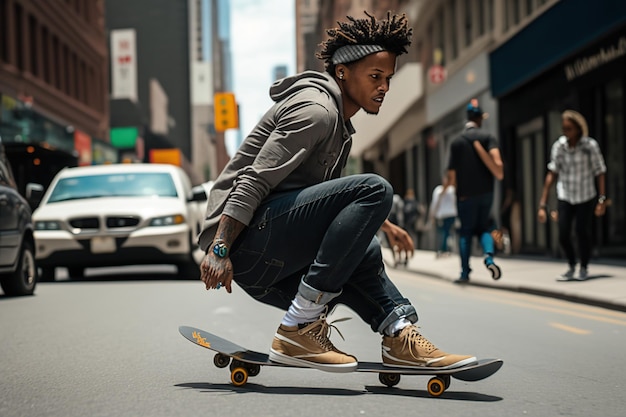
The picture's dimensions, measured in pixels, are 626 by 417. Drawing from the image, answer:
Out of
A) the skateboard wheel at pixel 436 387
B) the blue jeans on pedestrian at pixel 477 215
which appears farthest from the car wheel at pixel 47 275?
the skateboard wheel at pixel 436 387

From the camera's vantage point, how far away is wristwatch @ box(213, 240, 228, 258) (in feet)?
13.2

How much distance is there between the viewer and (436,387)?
417 centimetres

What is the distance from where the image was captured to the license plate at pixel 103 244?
1192 cm

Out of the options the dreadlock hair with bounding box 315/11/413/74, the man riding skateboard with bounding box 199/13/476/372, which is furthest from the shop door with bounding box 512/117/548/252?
the man riding skateboard with bounding box 199/13/476/372

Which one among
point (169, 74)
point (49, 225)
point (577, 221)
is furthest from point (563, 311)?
point (169, 74)

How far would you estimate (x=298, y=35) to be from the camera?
149 meters

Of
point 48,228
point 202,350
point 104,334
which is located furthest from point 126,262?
point 202,350

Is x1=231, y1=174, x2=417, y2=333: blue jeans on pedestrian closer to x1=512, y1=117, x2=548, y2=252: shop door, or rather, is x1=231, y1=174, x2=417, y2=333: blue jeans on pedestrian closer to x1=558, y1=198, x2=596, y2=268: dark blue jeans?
x1=558, y1=198, x2=596, y2=268: dark blue jeans

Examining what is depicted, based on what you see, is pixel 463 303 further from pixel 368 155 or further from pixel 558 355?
pixel 368 155

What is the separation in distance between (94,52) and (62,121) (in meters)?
12.0

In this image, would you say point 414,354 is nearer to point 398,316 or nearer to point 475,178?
point 398,316

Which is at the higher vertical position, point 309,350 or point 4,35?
point 4,35

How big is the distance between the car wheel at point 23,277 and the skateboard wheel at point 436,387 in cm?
647

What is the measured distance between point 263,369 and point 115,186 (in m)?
8.46
